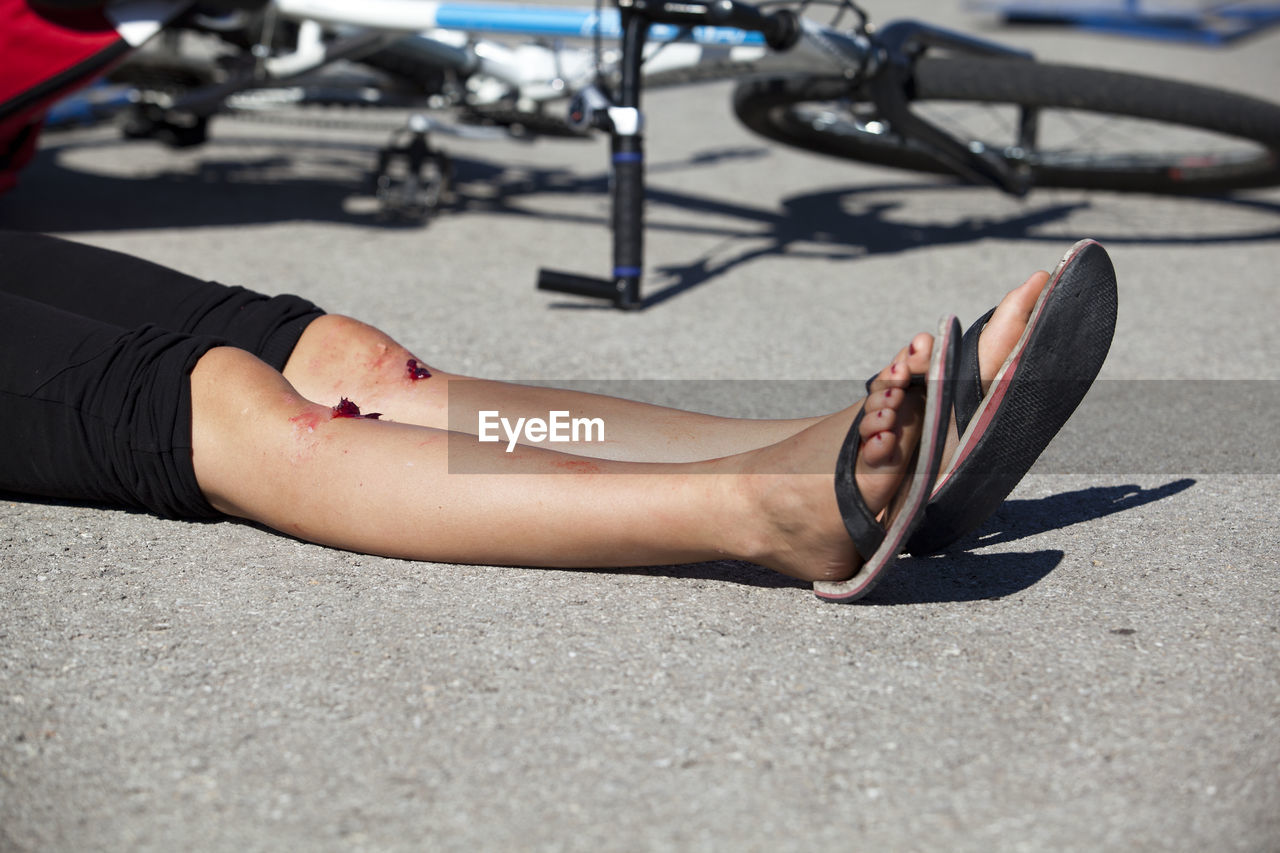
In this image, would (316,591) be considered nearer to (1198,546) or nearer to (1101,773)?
(1101,773)

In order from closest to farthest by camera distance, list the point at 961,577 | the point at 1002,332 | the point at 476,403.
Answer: the point at 1002,332, the point at 961,577, the point at 476,403

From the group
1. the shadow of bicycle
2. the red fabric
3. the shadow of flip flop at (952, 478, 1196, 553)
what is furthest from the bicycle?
the shadow of flip flop at (952, 478, 1196, 553)

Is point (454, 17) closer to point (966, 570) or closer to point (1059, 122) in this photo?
point (966, 570)

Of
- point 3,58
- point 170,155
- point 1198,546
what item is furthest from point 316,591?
point 170,155

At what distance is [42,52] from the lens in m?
2.55

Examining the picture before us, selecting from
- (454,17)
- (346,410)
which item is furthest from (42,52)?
(346,410)

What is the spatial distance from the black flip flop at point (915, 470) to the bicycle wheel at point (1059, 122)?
1.91 meters

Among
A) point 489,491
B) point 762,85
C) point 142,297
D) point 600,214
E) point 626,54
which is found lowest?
point 600,214

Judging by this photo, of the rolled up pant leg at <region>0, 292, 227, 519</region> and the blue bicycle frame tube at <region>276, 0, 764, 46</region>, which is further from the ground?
the blue bicycle frame tube at <region>276, 0, 764, 46</region>

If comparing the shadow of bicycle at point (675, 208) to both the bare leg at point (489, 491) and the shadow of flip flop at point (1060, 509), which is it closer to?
the shadow of flip flop at point (1060, 509)

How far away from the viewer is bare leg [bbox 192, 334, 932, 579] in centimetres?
113

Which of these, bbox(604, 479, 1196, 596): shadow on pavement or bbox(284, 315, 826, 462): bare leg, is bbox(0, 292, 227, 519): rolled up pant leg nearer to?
bbox(284, 315, 826, 462): bare leg

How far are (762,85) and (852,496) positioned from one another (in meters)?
2.28

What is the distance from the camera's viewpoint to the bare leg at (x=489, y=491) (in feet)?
3.71
